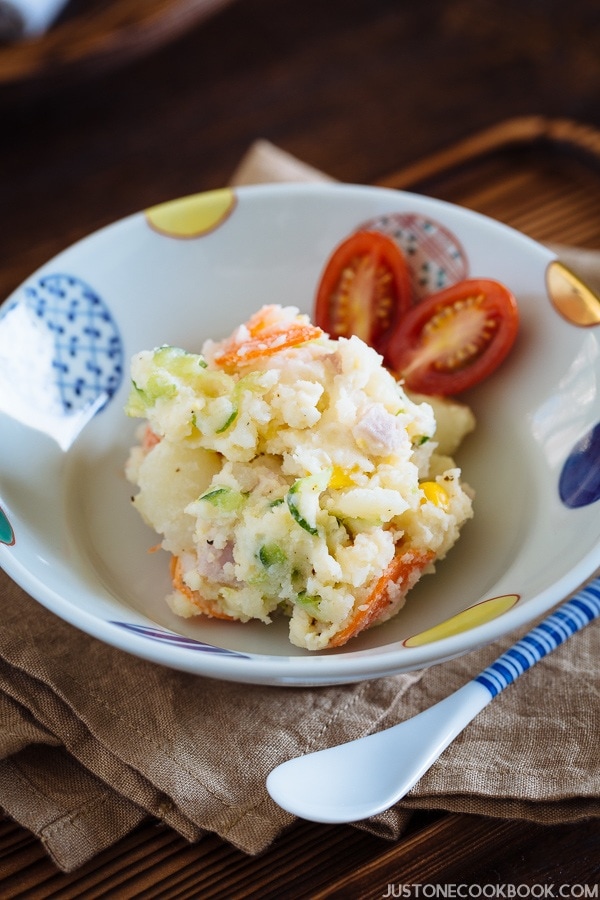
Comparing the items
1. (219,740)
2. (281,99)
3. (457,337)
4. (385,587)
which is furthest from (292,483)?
(281,99)

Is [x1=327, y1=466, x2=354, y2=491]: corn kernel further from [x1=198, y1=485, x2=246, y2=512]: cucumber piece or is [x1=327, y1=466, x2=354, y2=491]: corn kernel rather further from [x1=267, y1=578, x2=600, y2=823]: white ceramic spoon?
[x1=267, y1=578, x2=600, y2=823]: white ceramic spoon

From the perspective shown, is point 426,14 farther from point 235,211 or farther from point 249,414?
point 249,414

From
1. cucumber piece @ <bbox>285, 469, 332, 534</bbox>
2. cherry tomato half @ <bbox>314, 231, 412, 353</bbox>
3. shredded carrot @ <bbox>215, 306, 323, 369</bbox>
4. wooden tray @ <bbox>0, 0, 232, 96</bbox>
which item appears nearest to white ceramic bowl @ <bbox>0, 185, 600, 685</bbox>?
cherry tomato half @ <bbox>314, 231, 412, 353</bbox>

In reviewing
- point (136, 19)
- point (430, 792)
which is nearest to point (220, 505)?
point (430, 792)

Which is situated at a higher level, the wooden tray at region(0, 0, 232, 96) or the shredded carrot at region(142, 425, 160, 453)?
the wooden tray at region(0, 0, 232, 96)

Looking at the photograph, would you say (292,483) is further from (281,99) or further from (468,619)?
(281,99)

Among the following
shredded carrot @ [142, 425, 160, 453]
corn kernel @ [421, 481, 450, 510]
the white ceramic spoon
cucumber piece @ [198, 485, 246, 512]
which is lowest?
the white ceramic spoon

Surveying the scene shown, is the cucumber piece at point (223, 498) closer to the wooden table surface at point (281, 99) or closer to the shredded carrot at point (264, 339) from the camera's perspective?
the shredded carrot at point (264, 339)

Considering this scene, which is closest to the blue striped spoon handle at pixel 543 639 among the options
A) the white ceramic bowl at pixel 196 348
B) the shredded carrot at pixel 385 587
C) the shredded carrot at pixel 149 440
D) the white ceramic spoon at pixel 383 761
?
the white ceramic spoon at pixel 383 761
